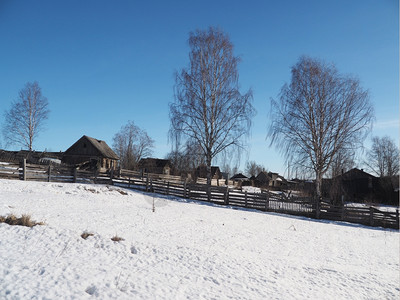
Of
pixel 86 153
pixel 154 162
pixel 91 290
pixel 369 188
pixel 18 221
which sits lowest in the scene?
pixel 369 188

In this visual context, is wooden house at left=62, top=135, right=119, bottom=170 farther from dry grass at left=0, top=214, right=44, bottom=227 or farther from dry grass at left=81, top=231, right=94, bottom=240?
dry grass at left=81, top=231, right=94, bottom=240

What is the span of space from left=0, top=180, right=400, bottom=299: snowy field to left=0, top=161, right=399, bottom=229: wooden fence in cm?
671

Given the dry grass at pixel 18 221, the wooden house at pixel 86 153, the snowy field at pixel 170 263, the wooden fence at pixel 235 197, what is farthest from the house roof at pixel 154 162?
the dry grass at pixel 18 221

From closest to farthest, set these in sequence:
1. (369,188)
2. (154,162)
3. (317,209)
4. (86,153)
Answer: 1. (317,209)
2. (369,188)
3. (86,153)
4. (154,162)

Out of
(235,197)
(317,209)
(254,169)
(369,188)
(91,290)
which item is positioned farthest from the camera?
(254,169)

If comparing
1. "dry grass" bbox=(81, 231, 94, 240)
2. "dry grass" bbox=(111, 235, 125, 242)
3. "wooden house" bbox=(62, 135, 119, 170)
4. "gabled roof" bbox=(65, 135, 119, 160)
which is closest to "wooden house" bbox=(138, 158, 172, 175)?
"gabled roof" bbox=(65, 135, 119, 160)

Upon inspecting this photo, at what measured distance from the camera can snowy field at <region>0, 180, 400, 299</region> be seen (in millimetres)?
4461

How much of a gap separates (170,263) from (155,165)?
4996cm

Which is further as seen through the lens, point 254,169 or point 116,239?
point 254,169

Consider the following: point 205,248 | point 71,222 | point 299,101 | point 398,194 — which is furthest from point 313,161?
point 398,194

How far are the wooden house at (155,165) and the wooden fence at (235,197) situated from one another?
29533 mm

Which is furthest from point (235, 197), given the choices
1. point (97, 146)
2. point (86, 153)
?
point (86, 153)

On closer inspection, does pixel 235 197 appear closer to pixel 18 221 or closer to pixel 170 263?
pixel 170 263

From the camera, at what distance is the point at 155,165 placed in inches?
2168
